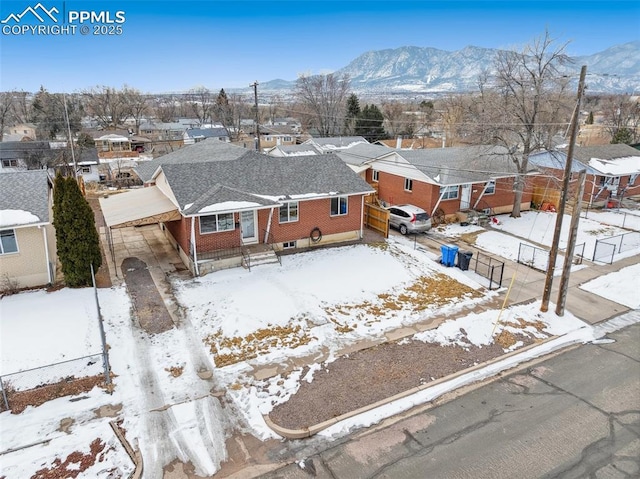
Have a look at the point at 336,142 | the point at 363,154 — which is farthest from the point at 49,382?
the point at 336,142

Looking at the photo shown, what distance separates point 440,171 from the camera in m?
27.2

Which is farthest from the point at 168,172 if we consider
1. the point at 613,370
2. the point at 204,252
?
the point at 613,370

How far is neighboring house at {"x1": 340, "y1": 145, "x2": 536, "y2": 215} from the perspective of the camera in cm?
2741

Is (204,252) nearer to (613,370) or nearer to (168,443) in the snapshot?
(168,443)

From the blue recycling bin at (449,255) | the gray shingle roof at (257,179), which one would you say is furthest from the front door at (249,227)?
the blue recycling bin at (449,255)

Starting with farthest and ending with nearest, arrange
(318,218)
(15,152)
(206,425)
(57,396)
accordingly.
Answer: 1. (15,152)
2. (318,218)
3. (57,396)
4. (206,425)

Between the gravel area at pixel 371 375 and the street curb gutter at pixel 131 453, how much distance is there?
3.12 metres

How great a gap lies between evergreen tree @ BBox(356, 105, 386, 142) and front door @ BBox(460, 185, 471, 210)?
4238 cm

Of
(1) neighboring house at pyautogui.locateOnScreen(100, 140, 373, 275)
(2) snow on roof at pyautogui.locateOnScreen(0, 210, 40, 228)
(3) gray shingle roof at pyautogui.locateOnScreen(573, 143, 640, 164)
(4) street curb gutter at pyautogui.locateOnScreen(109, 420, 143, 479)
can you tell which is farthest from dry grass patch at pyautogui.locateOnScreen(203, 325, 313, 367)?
(3) gray shingle roof at pyautogui.locateOnScreen(573, 143, 640, 164)

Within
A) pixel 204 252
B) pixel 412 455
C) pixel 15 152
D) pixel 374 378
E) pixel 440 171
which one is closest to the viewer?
pixel 412 455

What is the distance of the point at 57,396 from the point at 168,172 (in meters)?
12.1

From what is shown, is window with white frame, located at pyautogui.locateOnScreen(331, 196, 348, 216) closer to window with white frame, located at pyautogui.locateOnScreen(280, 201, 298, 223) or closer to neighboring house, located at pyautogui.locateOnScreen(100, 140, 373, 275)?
neighboring house, located at pyautogui.locateOnScreen(100, 140, 373, 275)

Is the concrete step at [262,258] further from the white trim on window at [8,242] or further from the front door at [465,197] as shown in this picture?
the front door at [465,197]

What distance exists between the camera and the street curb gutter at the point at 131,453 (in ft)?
28.2
